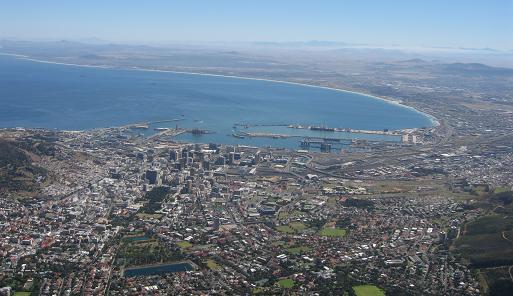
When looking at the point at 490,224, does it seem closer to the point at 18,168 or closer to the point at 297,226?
the point at 297,226

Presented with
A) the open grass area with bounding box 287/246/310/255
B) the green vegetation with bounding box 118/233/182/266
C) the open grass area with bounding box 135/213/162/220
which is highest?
the green vegetation with bounding box 118/233/182/266

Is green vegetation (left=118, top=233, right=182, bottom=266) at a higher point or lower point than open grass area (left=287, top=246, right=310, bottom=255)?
higher

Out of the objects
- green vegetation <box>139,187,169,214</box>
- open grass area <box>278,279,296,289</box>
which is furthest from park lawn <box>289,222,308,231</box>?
green vegetation <box>139,187,169,214</box>

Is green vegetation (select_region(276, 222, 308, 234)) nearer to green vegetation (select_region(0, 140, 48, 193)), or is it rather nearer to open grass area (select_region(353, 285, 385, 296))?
open grass area (select_region(353, 285, 385, 296))

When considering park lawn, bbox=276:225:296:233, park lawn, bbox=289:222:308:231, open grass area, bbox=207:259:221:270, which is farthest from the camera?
park lawn, bbox=289:222:308:231

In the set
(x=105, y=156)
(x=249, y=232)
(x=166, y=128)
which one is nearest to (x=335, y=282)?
(x=249, y=232)

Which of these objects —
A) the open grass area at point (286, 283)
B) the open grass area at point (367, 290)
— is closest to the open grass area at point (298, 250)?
the open grass area at point (286, 283)
